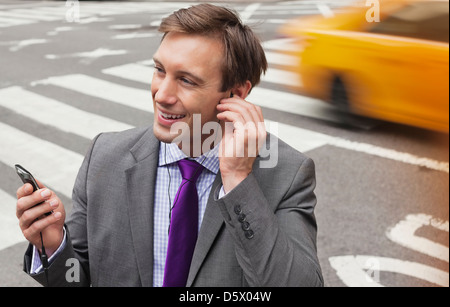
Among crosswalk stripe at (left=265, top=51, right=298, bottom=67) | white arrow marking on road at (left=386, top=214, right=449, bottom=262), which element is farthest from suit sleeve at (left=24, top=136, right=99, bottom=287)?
crosswalk stripe at (left=265, top=51, right=298, bottom=67)

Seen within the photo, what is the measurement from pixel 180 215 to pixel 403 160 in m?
5.17

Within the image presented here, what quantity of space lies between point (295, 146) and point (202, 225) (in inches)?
205

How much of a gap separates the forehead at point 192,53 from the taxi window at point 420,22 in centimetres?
542

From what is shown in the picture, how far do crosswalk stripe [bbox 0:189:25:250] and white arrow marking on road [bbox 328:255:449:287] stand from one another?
2808 millimetres

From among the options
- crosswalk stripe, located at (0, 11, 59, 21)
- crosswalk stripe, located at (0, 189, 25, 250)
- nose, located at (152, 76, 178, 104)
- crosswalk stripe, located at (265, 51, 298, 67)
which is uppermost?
nose, located at (152, 76, 178, 104)

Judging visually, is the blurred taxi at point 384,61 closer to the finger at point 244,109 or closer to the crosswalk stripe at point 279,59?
the crosswalk stripe at point 279,59

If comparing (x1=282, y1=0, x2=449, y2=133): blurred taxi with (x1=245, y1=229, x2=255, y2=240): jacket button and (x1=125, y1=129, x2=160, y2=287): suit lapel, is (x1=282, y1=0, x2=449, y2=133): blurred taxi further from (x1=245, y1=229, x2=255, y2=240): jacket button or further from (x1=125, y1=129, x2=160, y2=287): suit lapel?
(x1=245, y1=229, x2=255, y2=240): jacket button

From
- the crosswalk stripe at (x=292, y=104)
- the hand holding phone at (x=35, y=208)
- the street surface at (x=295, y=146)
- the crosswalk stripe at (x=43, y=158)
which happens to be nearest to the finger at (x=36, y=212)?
the hand holding phone at (x=35, y=208)

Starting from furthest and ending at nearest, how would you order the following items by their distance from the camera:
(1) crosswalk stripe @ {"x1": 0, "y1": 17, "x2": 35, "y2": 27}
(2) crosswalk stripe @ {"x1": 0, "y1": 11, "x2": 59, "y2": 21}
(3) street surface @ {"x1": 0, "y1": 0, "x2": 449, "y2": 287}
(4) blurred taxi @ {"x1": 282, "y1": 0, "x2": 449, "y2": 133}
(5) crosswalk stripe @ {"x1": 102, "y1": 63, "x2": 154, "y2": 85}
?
(2) crosswalk stripe @ {"x1": 0, "y1": 11, "x2": 59, "y2": 21} → (1) crosswalk stripe @ {"x1": 0, "y1": 17, "x2": 35, "y2": 27} → (5) crosswalk stripe @ {"x1": 102, "y1": 63, "x2": 154, "y2": 85} → (4) blurred taxi @ {"x1": 282, "y1": 0, "x2": 449, "y2": 133} → (3) street surface @ {"x1": 0, "y1": 0, "x2": 449, "y2": 287}

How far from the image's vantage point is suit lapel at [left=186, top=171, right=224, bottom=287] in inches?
83.2

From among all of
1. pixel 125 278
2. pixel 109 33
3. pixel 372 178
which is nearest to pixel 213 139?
pixel 125 278

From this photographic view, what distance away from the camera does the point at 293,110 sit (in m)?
8.88

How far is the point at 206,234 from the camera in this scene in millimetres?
2143

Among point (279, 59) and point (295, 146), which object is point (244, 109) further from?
point (279, 59)
